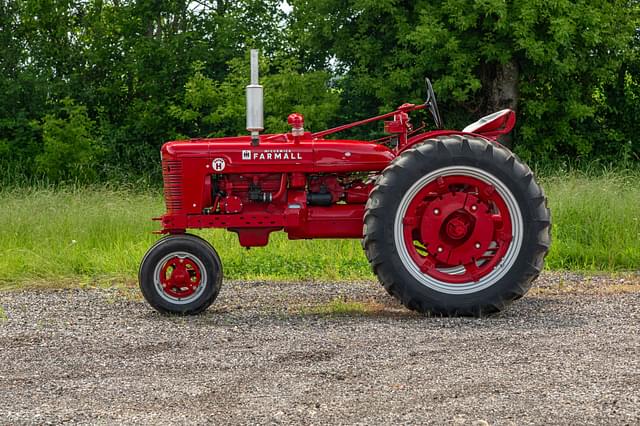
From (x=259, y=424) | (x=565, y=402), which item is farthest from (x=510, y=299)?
(x=259, y=424)

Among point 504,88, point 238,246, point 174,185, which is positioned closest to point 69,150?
point 504,88

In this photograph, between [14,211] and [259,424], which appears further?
[14,211]

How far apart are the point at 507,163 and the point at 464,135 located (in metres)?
0.38

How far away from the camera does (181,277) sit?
7.29 m

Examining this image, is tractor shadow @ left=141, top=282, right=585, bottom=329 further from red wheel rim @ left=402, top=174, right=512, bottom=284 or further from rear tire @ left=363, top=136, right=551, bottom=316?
red wheel rim @ left=402, top=174, right=512, bottom=284

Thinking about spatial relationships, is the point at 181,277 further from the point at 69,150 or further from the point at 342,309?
the point at 69,150

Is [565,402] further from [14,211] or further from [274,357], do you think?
[14,211]

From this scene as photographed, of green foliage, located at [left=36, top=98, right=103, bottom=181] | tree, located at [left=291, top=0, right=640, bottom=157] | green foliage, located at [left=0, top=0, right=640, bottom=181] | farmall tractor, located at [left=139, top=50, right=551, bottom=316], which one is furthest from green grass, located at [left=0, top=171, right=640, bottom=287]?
green foliage, located at [left=36, top=98, right=103, bottom=181]

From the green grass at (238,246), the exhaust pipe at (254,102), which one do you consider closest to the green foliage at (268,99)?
the green grass at (238,246)

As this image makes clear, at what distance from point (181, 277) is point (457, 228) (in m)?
1.91

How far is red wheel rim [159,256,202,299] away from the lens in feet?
23.9

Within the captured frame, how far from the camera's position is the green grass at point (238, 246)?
31.4ft

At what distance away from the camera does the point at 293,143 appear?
24.7 ft

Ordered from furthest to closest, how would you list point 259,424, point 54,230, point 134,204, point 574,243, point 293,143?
point 134,204, point 54,230, point 574,243, point 293,143, point 259,424
